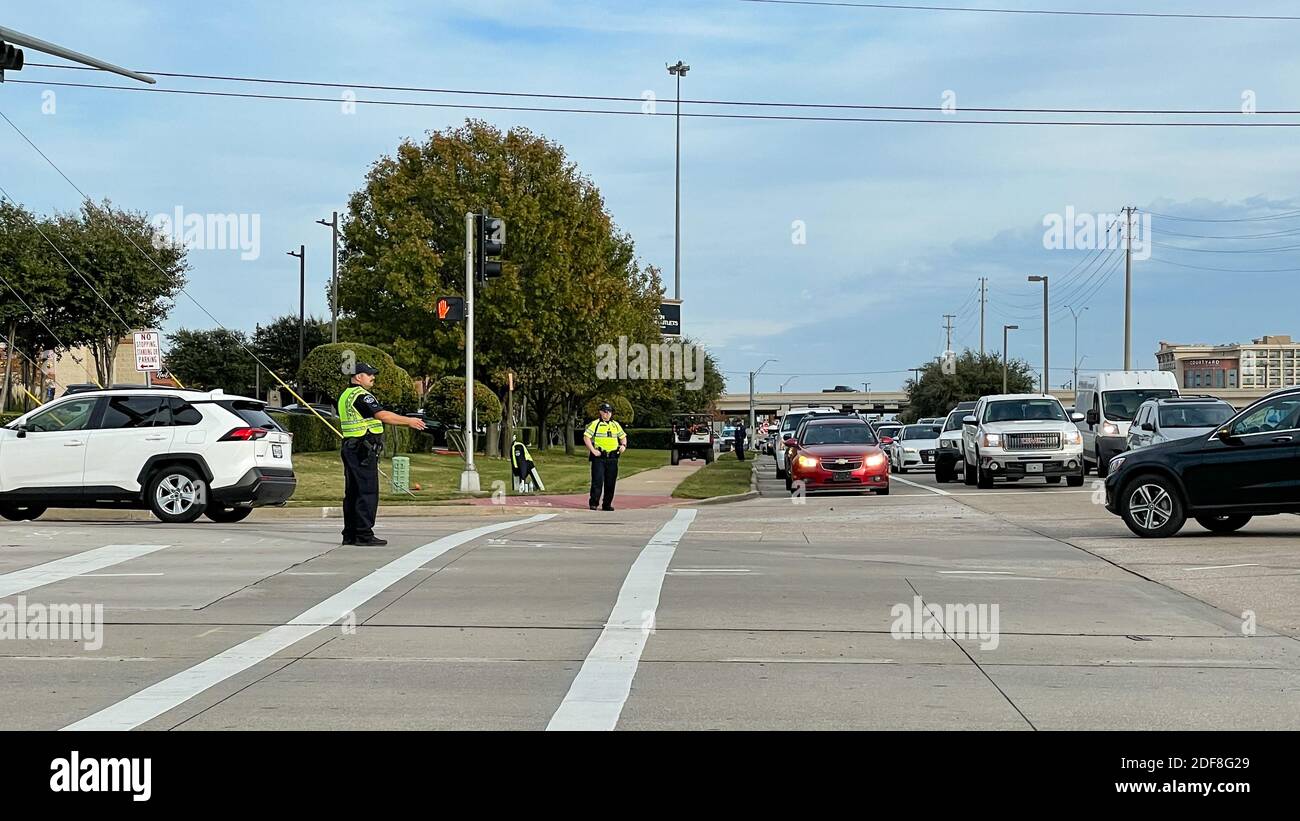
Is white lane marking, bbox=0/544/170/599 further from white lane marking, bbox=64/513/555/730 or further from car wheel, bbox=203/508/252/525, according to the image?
car wheel, bbox=203/508/252/525

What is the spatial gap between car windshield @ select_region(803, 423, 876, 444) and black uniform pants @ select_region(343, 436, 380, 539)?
50.6 feet

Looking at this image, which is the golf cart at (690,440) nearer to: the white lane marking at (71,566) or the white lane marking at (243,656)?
the white lane marking at (71,566)

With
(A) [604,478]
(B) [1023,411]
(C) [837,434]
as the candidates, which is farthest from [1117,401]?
(A) [604,478]

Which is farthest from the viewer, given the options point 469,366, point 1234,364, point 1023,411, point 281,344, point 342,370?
point 1234,364

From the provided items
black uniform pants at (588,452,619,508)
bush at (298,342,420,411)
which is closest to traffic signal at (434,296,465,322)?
black uniform pants at (588,452,619,508)

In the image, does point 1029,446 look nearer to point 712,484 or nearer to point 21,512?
point 712,484

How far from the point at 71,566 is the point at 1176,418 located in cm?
2163

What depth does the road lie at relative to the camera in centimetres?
721

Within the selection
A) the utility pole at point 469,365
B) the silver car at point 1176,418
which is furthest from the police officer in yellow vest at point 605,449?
the silver car at point 1176,418

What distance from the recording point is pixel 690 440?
174 feet

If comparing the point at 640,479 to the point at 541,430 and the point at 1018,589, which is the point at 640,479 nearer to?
the point at 1018,589

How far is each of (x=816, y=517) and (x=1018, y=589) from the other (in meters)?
9.24

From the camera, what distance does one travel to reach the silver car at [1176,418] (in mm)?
27422
